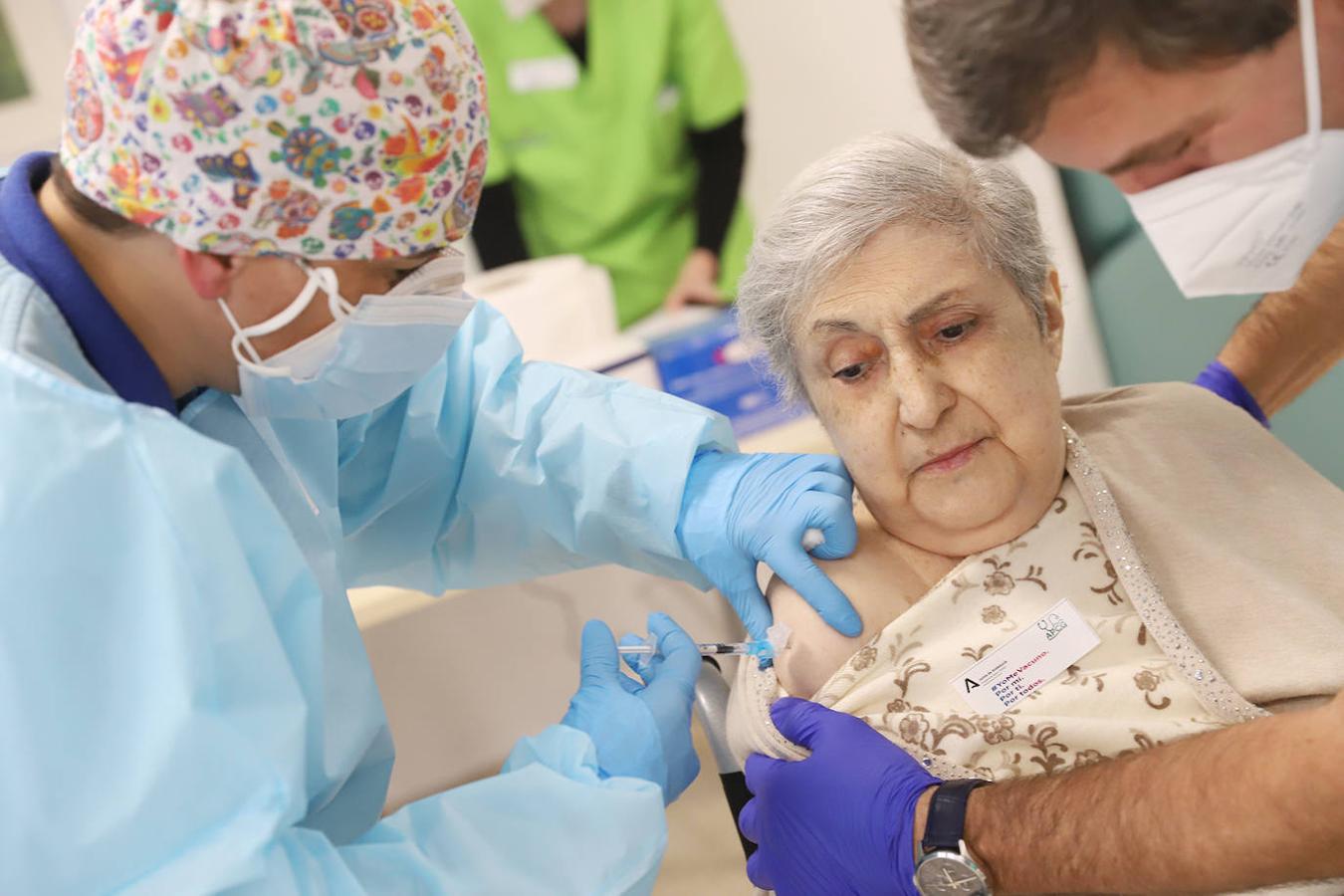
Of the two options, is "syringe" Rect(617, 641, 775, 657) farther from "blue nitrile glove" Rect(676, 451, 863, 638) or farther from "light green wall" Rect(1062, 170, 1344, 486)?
"light green wall" Rect(1062, 170, 1344, 486)

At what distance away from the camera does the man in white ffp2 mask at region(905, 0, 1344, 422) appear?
99 cm

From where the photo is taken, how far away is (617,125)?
3.11 m

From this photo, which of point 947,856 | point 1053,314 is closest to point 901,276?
point 1053,314

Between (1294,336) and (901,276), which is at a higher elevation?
(901,276)

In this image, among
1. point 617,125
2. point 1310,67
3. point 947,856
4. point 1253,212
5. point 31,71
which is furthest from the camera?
point 31,71

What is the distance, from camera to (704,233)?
3.17 meters

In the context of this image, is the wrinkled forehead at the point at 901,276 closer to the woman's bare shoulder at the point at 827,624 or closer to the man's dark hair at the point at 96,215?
the woman's bare shoulder at the point at 827,624

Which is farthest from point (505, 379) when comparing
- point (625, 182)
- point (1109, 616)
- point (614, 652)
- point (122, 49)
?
Answer: point (625, 182)

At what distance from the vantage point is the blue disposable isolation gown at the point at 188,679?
0.98 m

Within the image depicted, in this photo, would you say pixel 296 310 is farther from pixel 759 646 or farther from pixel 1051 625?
pixel 1051 625

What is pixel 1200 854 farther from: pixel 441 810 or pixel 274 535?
pixel 274 535

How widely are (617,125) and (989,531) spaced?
198cm

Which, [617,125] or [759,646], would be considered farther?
[617,125]

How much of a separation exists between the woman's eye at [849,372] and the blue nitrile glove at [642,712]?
0.36 meters
